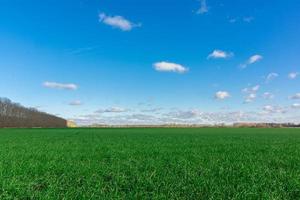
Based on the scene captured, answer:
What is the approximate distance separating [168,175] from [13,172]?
4.73m

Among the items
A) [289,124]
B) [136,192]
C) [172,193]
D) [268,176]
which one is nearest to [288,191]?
[268,176]

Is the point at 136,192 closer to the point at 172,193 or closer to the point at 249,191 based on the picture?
the point at 172,193

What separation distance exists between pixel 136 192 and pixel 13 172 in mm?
4521

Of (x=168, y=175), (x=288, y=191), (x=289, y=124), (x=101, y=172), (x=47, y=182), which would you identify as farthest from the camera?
(x=289, y=124)

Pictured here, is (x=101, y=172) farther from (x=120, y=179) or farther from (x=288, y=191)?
(x=288, y=191)

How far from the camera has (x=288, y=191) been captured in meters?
6.83

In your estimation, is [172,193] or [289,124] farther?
[289,124]

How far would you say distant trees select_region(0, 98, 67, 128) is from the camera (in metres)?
111

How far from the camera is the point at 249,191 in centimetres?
654

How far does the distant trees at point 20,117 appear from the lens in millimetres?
110981

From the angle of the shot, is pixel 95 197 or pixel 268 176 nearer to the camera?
pixel 95 197

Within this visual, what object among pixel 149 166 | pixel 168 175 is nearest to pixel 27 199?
pixel 168 175

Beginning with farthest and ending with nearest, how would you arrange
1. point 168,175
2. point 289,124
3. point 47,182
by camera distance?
point 289,124, point 168,175, point 47,182

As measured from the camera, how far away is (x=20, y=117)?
122 m
